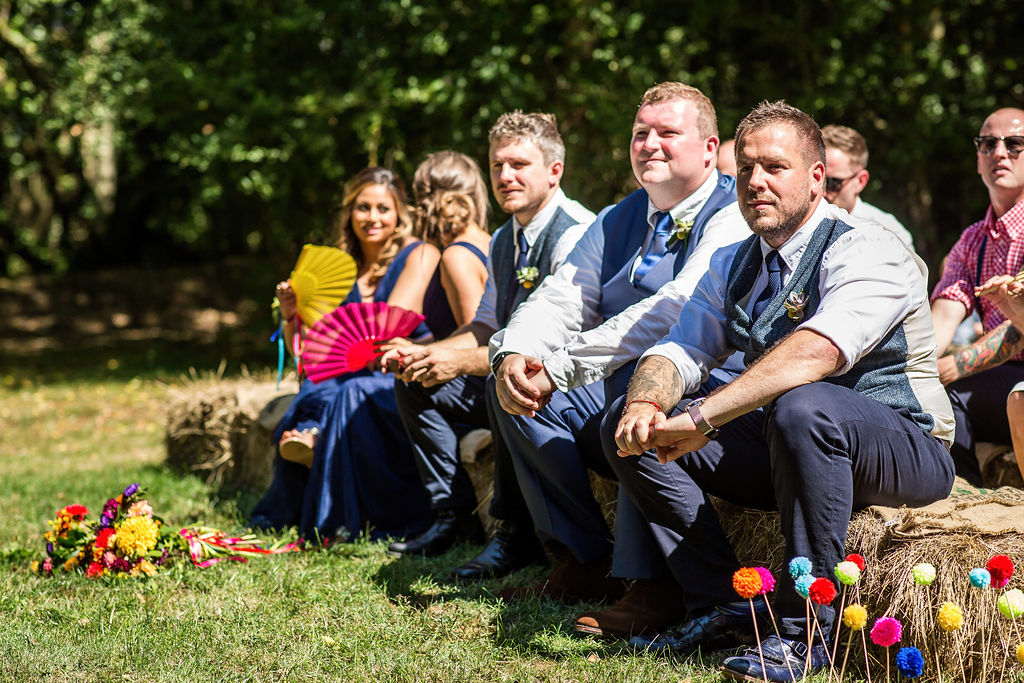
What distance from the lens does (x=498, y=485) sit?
4.11 m

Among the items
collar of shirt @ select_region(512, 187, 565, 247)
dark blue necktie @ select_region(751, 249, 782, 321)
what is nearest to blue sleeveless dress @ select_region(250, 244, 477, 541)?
collar of shirt @ select_region(512, 187, 565, 247)

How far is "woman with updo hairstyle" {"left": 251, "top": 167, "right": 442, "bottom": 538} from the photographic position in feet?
16.4

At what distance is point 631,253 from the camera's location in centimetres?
387

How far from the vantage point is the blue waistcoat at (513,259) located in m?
4.23

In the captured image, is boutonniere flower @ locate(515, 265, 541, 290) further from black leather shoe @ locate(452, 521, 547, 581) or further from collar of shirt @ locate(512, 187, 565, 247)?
black leather shoe @ locate(452, 521, 547, 581)

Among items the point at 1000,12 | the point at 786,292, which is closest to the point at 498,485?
the point at 786,292

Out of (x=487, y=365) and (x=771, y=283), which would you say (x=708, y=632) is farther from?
(x=487, y=365)

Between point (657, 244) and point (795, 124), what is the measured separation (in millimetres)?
796

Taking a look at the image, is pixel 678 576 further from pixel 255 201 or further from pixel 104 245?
pixel 104 245

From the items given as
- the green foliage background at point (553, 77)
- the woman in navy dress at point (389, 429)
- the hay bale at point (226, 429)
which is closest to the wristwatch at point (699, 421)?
the woman in navy dress at point (389, 429)

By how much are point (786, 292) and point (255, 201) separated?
34.3 feet

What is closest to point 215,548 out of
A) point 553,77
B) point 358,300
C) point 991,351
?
point 358,300

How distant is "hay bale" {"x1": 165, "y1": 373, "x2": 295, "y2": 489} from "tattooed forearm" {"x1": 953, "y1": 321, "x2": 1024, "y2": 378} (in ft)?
11.5

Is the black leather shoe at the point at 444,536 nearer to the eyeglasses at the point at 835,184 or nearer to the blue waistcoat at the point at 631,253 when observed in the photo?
the blue waistcoat at the point at 631,253
